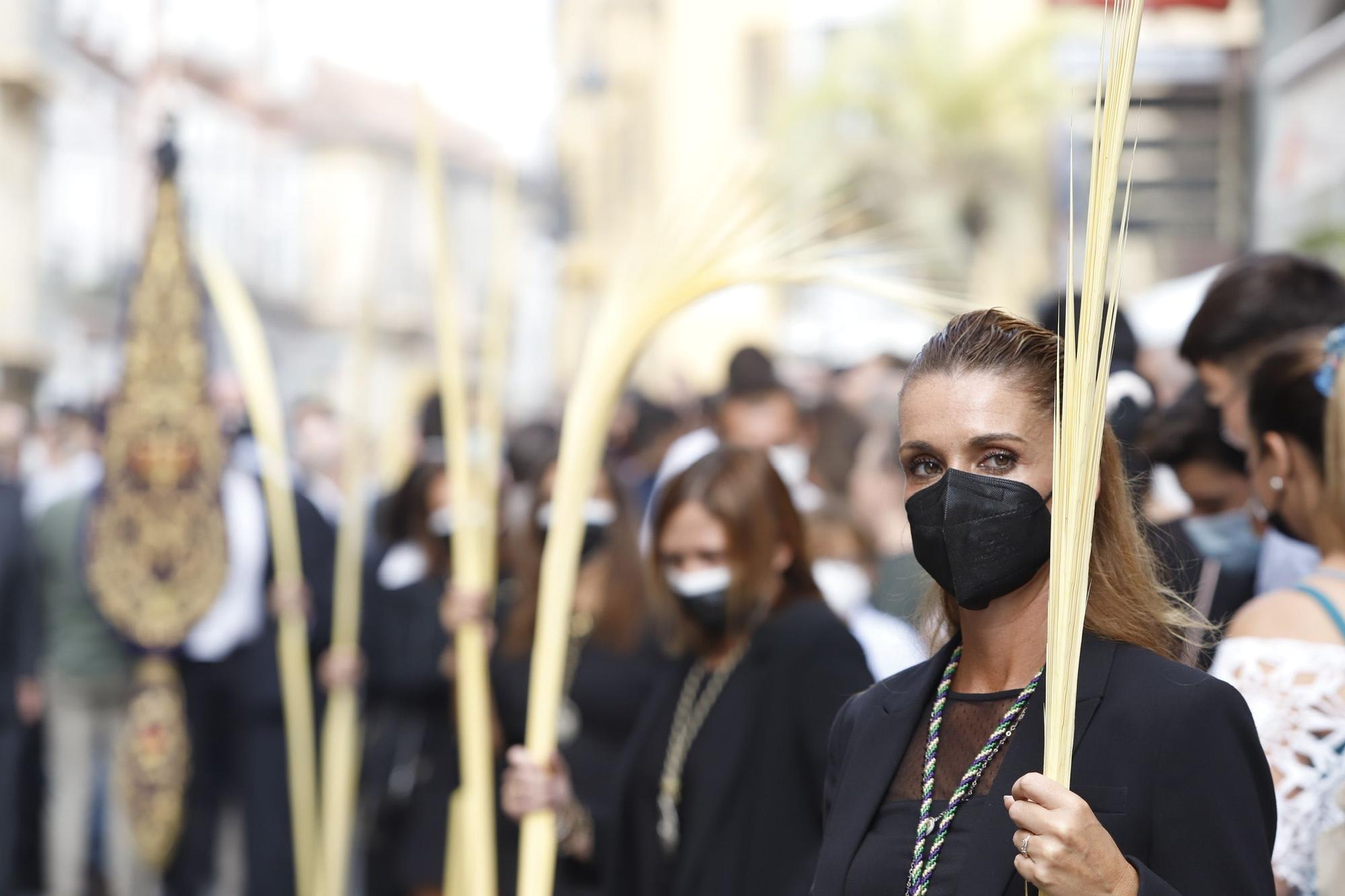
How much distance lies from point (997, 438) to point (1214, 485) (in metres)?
2.21

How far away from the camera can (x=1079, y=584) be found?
1.92m

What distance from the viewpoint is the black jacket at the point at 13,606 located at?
8008mm

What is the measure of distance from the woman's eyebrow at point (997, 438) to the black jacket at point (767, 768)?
5.59 ft

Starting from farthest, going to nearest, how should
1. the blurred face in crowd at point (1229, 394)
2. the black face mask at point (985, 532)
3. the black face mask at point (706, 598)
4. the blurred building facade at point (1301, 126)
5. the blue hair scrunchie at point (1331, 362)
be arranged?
the blurred building facade at point (1301, 126) → the black face mask at point (706, 598) → the blurred face in crowd at point (1229, 394) → the blue hair scrunchie at point (1331, 362) → the black face mask at point (985, 532)

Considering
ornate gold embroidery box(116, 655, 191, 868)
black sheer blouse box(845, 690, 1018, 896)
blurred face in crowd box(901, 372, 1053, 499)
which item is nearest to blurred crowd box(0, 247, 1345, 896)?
ornate gold embroidery box(116, 655, 191, 868)

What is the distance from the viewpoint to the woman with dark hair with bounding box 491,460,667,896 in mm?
5211

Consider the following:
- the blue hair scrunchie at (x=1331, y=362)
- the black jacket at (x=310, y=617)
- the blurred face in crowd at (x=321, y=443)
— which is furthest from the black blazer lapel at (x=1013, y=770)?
the blurred face in crowd at (x=321, y=443)

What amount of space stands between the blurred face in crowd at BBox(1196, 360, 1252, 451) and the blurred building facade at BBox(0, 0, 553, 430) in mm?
2268

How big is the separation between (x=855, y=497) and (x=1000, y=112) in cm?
1813

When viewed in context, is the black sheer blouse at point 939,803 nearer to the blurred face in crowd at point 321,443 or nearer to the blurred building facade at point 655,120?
the blurred face in crowd at point 321,443

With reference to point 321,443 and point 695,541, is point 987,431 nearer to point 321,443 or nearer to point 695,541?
point 695,541

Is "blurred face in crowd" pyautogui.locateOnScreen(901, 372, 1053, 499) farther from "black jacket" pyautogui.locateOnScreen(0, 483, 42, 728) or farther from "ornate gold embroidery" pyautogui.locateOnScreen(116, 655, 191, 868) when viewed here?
"black jacket" pyautogui.locateOnScreen(0, 483, 42, 728)

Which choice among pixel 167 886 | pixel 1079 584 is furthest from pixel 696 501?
pixel 167 886

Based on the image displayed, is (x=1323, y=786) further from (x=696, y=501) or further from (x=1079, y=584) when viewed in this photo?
(x=696, y=501)
